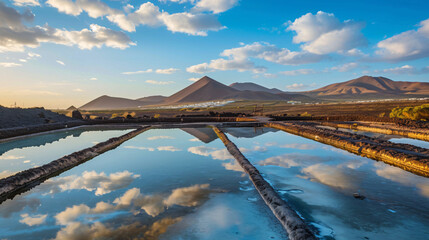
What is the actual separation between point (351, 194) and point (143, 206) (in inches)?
217

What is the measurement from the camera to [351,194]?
6.84 meters

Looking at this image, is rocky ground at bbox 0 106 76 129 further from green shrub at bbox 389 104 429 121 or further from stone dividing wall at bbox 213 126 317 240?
green shrub at bbox 389 104 429 121

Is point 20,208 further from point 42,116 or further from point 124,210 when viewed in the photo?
point 42,116

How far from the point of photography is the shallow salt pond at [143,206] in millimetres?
4887

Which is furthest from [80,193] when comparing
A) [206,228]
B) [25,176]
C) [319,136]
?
[319,136]

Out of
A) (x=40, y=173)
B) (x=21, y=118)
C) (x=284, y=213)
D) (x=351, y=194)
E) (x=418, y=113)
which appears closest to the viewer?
(x=284, y=213)

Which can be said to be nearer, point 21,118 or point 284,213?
point 284,213

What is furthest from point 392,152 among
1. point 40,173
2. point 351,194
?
point 40,173

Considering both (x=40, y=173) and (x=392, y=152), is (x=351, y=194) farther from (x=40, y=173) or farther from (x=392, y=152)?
(x=40, y=173)

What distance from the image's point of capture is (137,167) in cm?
1001

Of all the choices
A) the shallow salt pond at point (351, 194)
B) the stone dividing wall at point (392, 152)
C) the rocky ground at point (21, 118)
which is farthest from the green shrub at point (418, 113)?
the rocky ground at point (21, 118)

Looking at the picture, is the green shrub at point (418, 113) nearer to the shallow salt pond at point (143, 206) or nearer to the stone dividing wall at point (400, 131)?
the stone dividing wall at point (400, 131)

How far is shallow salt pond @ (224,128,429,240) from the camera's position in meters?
5.07

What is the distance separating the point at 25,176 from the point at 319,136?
16.6 m
